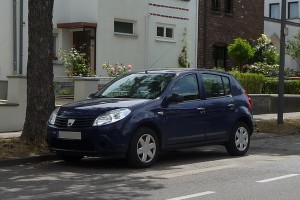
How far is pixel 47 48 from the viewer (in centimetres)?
1211

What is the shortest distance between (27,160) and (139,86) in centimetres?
247

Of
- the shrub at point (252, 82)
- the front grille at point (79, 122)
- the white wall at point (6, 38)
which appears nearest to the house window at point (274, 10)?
the shrub at point (252, 82)

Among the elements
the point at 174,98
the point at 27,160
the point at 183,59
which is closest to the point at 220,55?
the point at 183,59

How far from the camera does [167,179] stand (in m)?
9.27

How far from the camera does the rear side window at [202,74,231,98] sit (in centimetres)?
1161

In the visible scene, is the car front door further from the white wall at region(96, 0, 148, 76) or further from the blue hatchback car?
the white wall at region(96, 0, 148, 76)

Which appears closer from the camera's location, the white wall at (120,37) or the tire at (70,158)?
the tire at (70,158)

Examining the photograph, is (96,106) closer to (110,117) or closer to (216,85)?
(110,117)

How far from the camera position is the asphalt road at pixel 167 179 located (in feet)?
26.3

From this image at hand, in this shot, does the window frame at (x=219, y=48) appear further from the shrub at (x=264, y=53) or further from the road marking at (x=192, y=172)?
the road marking at (x=192, y=172)

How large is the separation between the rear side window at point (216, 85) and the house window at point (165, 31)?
13039mm

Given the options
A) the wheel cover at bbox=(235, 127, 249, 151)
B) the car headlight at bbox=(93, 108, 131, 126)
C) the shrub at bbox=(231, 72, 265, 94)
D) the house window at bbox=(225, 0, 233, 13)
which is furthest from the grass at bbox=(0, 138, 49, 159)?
the house window at bbox=(225, 0, 233, 13)

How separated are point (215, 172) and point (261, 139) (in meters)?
5.86

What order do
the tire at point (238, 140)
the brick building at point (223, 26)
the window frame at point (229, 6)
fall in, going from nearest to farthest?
the tire at point (238, 140) < the brick building at point (223, 26) < the window frame at point (229, 6)
